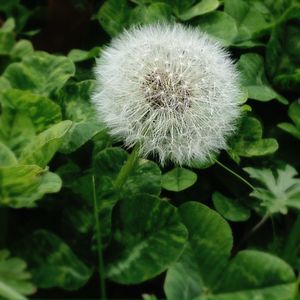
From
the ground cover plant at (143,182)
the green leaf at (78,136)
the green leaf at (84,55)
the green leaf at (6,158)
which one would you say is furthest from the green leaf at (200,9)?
the green leaf at (6,158)

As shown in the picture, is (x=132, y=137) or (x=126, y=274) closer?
(x=126, y=274)

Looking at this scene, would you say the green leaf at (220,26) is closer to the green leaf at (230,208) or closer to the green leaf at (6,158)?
the green leaf at (230,208)

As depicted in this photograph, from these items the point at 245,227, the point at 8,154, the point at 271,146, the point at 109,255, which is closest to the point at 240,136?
the point at 271,146

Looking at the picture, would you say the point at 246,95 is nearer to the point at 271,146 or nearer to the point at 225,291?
the point at 271,146

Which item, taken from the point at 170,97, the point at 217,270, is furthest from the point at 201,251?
the point at 170,97

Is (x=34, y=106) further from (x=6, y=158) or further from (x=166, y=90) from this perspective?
(x=166, y=90)

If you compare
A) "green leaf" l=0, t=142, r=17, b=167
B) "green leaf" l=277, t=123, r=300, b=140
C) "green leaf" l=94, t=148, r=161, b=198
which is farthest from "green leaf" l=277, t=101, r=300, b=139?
"green leaf" l=0, t=142, r=17, b=167
